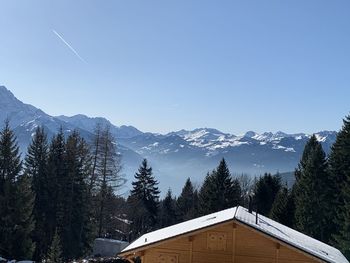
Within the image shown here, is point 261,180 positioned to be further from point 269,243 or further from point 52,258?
point 269,243

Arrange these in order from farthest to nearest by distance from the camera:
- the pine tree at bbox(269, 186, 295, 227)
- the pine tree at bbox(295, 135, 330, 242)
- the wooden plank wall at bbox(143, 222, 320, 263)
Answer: the pine tree at bbox(269, 186, 295, 227), the pine tree at bbox(295, 135, 330, 242), the wooden plank wall at bbox(143, 222, 320, 263)

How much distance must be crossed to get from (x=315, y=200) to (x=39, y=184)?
100ft

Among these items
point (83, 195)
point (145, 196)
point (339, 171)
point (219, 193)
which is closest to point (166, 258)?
point (339, 171)

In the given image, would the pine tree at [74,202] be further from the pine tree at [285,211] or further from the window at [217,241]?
the window at [217,241]

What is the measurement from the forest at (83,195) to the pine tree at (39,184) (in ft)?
0.35

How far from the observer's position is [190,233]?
918 inches

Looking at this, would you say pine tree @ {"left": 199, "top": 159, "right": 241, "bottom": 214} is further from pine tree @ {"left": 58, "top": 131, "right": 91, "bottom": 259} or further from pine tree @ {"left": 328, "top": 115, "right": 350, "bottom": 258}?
pine tree @ {"left": 328, "top": 115, "right": 350, "bottom": 258}

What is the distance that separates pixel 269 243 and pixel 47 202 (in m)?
37.4

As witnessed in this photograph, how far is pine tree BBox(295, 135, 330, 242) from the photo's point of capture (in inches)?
1902

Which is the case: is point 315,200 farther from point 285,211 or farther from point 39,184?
point 39,184

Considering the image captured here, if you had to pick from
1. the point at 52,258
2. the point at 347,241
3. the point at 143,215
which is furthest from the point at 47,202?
the point at 347,241

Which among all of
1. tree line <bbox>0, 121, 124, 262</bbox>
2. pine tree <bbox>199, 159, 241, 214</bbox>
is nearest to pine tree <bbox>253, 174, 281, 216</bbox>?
pine tree <bbox>199, 159, 241, 214</bbox>

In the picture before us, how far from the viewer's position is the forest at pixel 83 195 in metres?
44.2

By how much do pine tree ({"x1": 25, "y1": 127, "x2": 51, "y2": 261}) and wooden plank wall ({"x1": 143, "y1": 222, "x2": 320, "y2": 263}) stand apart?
103 ft
